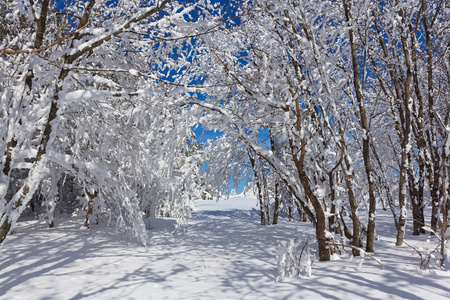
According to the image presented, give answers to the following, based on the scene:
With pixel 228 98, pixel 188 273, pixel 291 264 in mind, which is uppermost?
pixel 228 98

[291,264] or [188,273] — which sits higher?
[291,264]

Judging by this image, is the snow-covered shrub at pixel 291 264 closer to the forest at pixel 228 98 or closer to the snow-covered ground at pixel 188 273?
the snow-covered ground at pixel 188 273

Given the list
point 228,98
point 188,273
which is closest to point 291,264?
point 188,273

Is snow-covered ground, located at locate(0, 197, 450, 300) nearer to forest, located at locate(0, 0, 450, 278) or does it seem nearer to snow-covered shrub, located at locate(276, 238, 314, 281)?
snow-covered shrub, located at locate(276, 238, 314, 281)

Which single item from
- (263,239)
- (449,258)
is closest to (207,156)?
(263,239)

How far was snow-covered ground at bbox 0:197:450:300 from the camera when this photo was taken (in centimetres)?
295

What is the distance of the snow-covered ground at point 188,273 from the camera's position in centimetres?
295

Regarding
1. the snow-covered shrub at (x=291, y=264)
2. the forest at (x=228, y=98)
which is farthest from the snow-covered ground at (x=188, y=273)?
the forest at (x=228, y=98)

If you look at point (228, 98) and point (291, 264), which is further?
point (228, 98)

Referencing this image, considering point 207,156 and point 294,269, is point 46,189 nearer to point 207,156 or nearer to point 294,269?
point 207,156

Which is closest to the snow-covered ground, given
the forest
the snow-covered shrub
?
the snow-covered shrub

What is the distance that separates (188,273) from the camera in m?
4.14

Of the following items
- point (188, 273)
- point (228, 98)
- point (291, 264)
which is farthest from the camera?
point (228, 98)

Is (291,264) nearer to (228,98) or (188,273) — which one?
(188,273)
